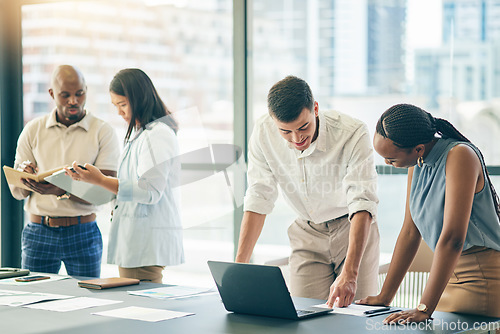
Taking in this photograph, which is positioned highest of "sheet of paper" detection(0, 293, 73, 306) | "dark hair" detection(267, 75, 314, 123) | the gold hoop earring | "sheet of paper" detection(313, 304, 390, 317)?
"dark hair" detection(267, 75, 314, 123)

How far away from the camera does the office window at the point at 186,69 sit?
4270 mm

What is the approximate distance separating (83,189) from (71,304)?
124cm

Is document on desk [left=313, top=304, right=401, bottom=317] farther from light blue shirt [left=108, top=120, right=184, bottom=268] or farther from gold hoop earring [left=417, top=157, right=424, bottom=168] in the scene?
light blue shirt [left=108, top=120, right=184, bottom=268]

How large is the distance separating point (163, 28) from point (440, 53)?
1816 mm

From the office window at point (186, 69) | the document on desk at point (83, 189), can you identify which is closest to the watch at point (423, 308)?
the document on desk at point (83, 189)

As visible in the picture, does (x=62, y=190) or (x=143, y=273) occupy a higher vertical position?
(x=62, y=190)

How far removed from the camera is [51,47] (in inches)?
192

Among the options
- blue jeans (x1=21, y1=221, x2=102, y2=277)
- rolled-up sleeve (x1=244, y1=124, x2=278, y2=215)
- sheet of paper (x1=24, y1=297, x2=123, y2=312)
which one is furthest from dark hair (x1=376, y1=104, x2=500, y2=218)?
blue jeans (x1=21, y1=221, x2=102, y2=277)

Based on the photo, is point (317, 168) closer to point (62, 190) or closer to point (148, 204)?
point (148, 204)

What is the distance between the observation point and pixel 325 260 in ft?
8.55

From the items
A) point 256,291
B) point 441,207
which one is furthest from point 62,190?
point 441,207

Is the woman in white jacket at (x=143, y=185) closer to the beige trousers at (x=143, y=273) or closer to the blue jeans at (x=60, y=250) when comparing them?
the beige trousers at (x=143, y=273)

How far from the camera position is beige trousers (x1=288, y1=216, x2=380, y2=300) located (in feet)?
8.46

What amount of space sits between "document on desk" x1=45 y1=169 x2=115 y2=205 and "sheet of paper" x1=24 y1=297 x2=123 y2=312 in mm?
1062
